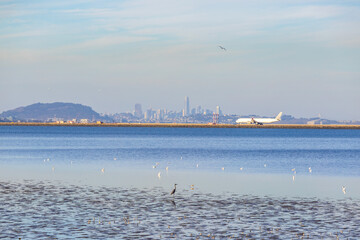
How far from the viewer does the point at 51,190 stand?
39656mm

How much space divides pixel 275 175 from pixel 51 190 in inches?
953

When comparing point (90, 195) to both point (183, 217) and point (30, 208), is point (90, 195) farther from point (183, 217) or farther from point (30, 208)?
point (183, 217)

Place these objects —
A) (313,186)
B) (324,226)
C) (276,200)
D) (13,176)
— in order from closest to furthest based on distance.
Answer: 1. (324,226)
2. (276,200)
3. (313,186)
4. (13,176)

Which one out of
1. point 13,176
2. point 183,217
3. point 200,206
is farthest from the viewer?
point 13,176

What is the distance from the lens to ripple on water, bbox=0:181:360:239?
25.3 meters

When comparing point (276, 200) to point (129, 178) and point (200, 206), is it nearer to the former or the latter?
point (200, 206)

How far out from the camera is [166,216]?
29.5 meters

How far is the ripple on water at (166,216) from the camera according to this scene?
2528 cm

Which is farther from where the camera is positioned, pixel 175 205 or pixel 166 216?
pixel 175 205

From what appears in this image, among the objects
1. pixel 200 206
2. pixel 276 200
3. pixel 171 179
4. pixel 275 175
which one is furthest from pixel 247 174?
pixel 200 206

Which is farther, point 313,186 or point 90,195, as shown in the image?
point 313,186

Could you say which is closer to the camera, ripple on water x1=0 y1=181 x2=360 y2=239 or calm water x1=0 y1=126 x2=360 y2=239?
ripple on water x1=0 y1=181 x2=360 y2=239

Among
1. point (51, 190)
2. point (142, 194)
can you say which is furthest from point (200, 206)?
point (51, 190)

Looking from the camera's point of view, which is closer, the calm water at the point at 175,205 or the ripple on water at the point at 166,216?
the ripple on water at the point at 166,216
